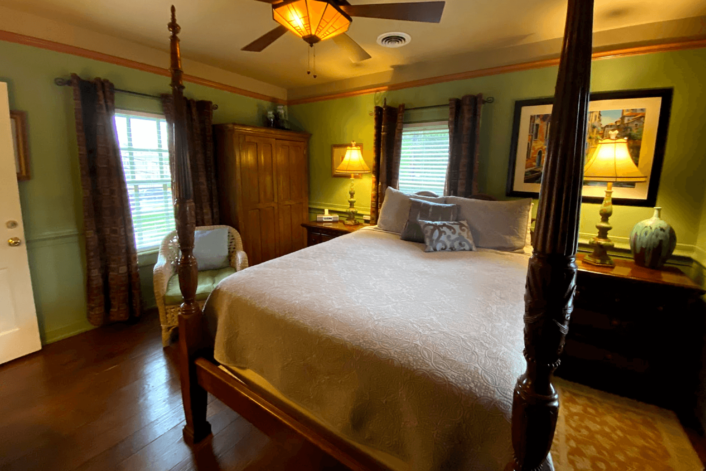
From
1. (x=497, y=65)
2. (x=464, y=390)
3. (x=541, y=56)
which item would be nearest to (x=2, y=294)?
(x=464, y=390)

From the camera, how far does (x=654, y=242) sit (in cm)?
208

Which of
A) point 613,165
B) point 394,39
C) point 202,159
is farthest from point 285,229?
point 613,165

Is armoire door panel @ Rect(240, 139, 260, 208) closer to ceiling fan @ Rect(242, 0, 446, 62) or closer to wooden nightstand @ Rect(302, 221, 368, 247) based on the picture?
wooden nightstand @ Rect(302, 221, 368, 247)

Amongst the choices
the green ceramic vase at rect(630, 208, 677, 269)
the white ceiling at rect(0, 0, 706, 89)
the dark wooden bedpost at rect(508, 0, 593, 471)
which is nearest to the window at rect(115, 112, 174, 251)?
the white ceiling at rect(0, 0, 706, 89)

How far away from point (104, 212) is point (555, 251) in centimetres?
324

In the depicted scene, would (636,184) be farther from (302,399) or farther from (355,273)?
(302,399)

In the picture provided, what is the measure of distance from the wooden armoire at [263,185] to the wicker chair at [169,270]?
43cm

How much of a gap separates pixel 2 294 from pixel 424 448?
119 inches

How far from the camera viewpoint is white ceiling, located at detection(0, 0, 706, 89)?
2096mm

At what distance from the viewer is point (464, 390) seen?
0.93 m

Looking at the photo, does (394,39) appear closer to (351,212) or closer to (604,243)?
(351,212)

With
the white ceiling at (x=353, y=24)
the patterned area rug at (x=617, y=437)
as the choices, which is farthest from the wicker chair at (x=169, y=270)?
the patterned area rug at (x=617, y=437)

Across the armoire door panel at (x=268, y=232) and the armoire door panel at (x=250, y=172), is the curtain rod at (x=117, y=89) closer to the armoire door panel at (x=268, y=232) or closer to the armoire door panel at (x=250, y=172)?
the armoire door panel at (x=250, y=172)

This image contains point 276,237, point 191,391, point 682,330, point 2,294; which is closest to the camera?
point 191,391
